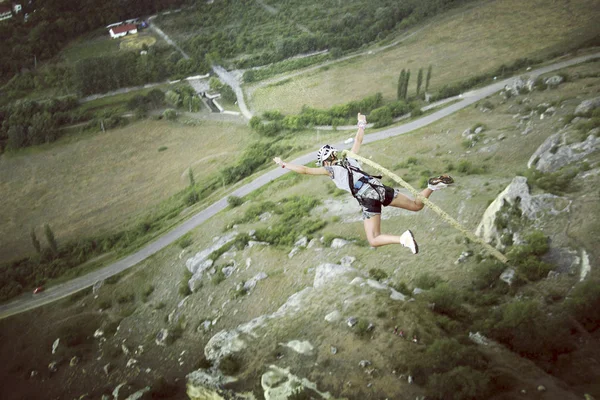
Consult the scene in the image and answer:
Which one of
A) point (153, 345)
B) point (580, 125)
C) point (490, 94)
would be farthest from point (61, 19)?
point (580, 125)

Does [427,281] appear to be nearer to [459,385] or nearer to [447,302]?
[447,302]

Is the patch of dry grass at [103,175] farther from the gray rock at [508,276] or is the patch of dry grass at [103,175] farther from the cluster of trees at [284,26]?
the gray rock at [508,276]

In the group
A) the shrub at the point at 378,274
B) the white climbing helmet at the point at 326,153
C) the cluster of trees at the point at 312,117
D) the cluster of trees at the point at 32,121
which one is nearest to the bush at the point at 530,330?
the shrub at the point at 378,274

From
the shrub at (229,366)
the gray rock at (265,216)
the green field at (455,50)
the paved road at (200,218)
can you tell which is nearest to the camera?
the shrub at (229,366)

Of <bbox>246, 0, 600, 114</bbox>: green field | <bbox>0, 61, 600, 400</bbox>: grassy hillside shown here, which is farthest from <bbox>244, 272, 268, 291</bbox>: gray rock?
<bbox>246, 0, 600, 114</bbox>: green field

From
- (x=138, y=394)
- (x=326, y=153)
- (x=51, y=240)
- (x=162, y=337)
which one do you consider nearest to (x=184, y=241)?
(x=162, y=337)

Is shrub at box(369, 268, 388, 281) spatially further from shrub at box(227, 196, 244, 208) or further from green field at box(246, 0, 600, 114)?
green field at box(246, 0, 600, 114)
